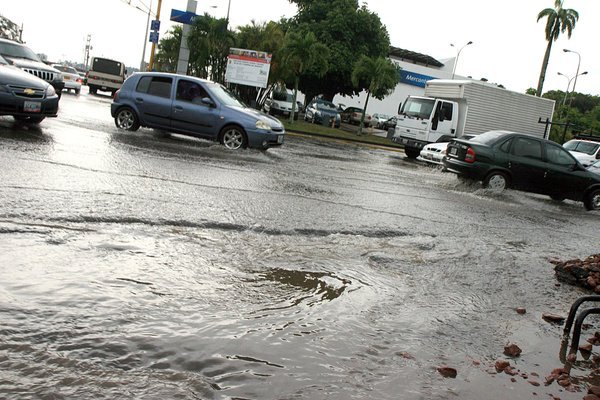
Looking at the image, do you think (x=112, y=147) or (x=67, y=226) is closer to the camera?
(x=67, y=226)

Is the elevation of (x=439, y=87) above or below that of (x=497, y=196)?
above

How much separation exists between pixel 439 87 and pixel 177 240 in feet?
65.8

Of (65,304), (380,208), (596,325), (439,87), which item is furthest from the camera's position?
(439,87)

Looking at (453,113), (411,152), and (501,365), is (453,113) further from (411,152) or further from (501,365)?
(501,365)

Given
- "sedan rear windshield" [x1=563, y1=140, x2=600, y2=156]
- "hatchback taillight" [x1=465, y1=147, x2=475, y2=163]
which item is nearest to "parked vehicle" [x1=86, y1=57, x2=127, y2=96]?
"sedan rear windshield" [x1=563, y1=140, x2=600, y2=156]

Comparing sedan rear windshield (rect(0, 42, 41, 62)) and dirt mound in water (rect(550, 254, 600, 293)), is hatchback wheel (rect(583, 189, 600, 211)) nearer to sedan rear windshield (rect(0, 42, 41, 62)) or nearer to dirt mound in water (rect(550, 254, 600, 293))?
dirt mound in water (rect(550, 254, 600, 293))

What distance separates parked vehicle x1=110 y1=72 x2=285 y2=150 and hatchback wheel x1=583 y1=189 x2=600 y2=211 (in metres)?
7.51

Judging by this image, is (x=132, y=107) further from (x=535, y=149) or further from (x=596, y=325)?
(x=596, y=325)

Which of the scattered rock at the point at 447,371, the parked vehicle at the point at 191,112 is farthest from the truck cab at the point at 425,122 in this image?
the scattered rock at the point at 447,371

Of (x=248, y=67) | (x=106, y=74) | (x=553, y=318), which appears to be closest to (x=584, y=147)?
(x=248, y=67)

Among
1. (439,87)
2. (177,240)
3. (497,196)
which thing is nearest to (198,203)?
(177,240)

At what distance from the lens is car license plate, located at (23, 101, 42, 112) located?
34.4 feet

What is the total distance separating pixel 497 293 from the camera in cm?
476

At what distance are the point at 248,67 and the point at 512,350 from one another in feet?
81.8
